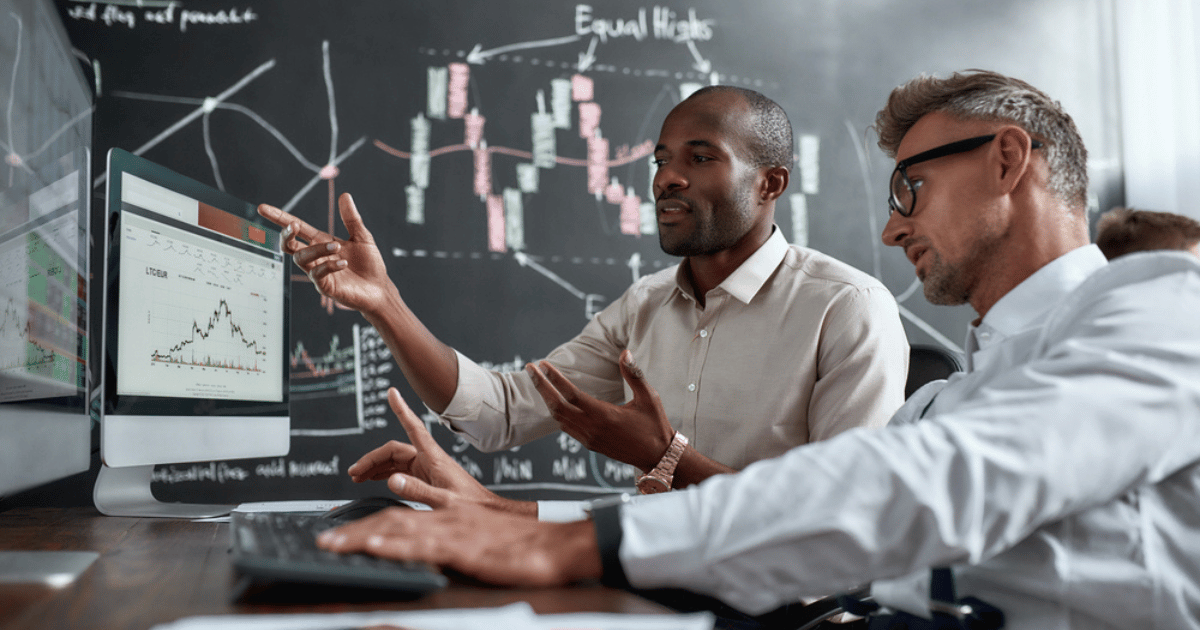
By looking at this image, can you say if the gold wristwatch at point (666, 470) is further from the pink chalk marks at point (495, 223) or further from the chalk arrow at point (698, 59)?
the chalk arrow at point (698, 59)

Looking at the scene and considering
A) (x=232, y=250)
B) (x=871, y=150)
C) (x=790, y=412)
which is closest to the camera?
(x=232, y=250)

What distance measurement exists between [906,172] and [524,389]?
1.00 m

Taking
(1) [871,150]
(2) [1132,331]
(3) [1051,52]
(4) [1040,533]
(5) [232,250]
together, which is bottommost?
(4) [1040,533]

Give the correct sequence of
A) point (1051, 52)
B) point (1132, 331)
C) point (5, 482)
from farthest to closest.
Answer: point (1051, 52) < point (5, 482) < point (1132, 331)

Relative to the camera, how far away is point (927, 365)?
1596mm

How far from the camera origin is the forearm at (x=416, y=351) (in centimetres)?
151

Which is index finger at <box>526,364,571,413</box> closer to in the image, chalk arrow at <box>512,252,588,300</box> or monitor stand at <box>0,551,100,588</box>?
monitor stand at <box>0,551,100,588</box>

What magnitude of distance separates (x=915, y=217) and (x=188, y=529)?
1124 mm

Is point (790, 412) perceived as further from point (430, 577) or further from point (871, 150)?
point (871, 150)

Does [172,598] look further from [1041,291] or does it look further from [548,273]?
[548,273]

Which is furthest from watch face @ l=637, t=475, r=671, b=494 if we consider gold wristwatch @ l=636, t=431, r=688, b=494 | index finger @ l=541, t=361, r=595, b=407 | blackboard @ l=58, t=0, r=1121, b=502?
blackboard @ l=58, t=0, r=1121, b=502

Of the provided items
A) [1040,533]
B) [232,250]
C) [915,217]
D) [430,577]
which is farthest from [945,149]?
[232,250]

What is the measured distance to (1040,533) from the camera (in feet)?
2.40

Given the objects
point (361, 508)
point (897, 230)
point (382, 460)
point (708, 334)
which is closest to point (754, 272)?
point (708, 334)
